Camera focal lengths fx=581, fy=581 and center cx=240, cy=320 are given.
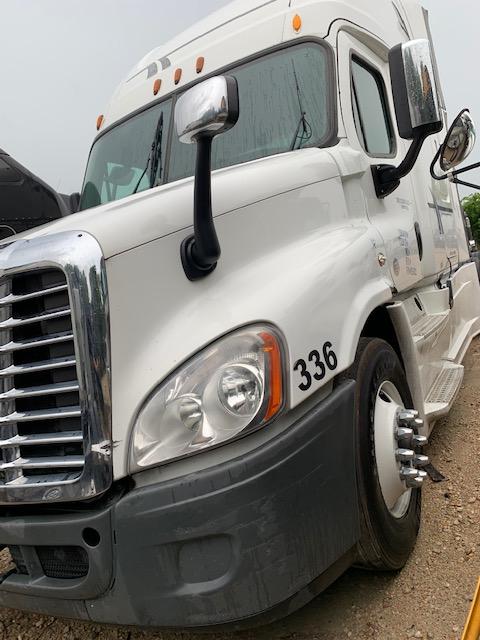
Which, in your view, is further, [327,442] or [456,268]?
[456,268]

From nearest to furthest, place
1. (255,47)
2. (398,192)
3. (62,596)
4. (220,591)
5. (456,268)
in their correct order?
1. (220,591)
2. (62,596)
3. (255,47)
4. (398,192)
5. (456,268)

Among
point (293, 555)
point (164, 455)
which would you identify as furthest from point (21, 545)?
point (293, 555)

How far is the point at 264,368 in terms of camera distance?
70.7 inches

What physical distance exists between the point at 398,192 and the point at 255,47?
1.15 m

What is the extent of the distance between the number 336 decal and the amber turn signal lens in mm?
77

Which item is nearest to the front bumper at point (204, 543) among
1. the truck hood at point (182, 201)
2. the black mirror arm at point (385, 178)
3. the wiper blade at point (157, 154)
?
the truck hood at point (182, 201)

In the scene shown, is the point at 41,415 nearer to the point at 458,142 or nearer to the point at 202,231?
the point at 202,231

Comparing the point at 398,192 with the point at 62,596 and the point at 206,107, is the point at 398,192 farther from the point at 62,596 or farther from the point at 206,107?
the point at 62,596

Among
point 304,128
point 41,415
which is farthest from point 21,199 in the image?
point 41,415

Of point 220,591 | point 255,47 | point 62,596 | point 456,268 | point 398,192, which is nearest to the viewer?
point 220,591

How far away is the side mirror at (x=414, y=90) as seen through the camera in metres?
2.61

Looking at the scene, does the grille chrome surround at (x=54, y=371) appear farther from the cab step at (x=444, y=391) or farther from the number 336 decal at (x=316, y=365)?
the cab step at (x=444, y=391)

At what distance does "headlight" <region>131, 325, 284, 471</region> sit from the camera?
176 cm

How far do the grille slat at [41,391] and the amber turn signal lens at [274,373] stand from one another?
23.5 inches
